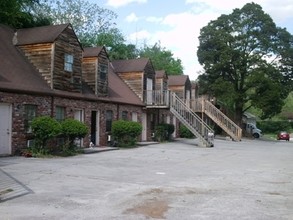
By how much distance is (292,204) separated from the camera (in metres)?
8.76

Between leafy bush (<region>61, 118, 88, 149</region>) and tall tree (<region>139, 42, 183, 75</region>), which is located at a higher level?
tall tree (<region>139, 42, 183, 75</region>)

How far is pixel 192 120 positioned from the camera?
29.3 m

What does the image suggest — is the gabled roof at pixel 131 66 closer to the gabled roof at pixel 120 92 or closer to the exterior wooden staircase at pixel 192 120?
the gabled roof at pixel 120 92

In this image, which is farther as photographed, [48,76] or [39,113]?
[48,76]

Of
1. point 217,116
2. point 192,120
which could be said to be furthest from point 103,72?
point 217,116

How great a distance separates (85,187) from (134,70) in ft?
70.7

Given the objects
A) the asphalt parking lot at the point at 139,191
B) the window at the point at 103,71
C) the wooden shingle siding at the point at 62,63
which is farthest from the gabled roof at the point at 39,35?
the asphalt parking lot at the point at 139,191

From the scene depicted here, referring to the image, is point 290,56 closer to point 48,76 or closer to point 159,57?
point 159,57

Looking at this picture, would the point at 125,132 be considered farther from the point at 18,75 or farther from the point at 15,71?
the point at 15,71

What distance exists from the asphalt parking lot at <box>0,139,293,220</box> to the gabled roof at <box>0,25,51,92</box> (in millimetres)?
3802

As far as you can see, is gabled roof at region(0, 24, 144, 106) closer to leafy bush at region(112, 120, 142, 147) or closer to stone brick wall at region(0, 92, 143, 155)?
stone brick wall at region(0, 92, 143, 155)

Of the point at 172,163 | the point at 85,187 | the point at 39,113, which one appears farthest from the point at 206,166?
the point at 39,113

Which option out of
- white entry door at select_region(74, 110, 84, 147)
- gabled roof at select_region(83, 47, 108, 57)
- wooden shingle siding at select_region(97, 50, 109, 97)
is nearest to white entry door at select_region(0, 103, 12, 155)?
white entry door at select_region(74, 110, 84, 147)

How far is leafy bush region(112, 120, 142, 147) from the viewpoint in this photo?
80.2 ft
